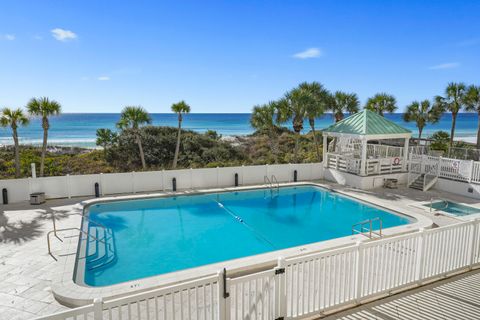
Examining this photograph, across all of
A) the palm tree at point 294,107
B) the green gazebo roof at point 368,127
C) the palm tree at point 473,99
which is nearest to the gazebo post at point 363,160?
the green gazebo roof at point 368,127

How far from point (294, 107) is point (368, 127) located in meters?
3.86

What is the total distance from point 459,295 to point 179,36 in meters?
23.0

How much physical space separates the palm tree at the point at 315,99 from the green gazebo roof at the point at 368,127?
135 cm

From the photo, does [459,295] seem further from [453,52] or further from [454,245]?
[453,52]

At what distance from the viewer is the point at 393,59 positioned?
27703 mm

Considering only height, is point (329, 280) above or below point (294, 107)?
below

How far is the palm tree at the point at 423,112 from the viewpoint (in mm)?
19531

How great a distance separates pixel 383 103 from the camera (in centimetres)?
2059

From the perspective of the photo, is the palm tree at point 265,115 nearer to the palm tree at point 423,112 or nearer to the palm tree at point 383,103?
the palm tree at point 383,103

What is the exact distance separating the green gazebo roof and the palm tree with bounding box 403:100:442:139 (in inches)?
241

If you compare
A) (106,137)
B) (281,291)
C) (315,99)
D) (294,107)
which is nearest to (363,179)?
(315,99)

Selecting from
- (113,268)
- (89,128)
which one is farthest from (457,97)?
(89,128)

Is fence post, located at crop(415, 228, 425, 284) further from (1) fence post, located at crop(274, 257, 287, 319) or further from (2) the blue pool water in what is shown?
(2) the blue pool water

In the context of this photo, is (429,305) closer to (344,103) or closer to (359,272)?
(359,272)
